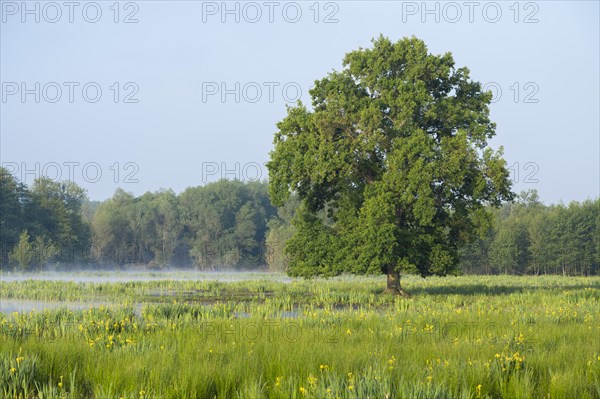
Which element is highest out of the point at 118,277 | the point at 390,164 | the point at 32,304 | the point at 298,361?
the point at 390,164

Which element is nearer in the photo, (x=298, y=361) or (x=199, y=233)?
(x=298, y=361)

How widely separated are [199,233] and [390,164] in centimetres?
10339

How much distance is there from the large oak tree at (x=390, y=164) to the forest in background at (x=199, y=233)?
67094mm

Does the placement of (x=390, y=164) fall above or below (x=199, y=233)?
above

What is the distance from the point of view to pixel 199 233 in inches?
5182

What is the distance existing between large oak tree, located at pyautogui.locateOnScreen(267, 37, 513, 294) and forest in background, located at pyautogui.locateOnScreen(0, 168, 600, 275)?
67094 mm

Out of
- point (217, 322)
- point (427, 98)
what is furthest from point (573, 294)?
point (217, 322)

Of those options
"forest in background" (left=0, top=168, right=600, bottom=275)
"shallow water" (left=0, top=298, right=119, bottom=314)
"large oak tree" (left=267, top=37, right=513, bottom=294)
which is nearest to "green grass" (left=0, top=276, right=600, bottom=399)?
"shallow water" (left=0, top=298, right=119, bottom=314)

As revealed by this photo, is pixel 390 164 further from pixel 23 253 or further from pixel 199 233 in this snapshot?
pixel 199 233

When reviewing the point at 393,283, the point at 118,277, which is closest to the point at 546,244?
the point at 118,277

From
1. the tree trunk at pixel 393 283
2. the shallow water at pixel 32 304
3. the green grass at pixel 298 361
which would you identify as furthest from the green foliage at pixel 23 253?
the green grass at pixel 298 361

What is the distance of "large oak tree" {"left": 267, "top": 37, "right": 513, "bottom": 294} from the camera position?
3123 cm

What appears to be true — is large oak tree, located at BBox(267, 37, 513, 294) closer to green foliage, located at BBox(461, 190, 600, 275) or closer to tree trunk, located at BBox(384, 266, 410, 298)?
tree trunk, located at BBox(384, 266, 410, 298)

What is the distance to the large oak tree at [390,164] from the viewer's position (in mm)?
31234
